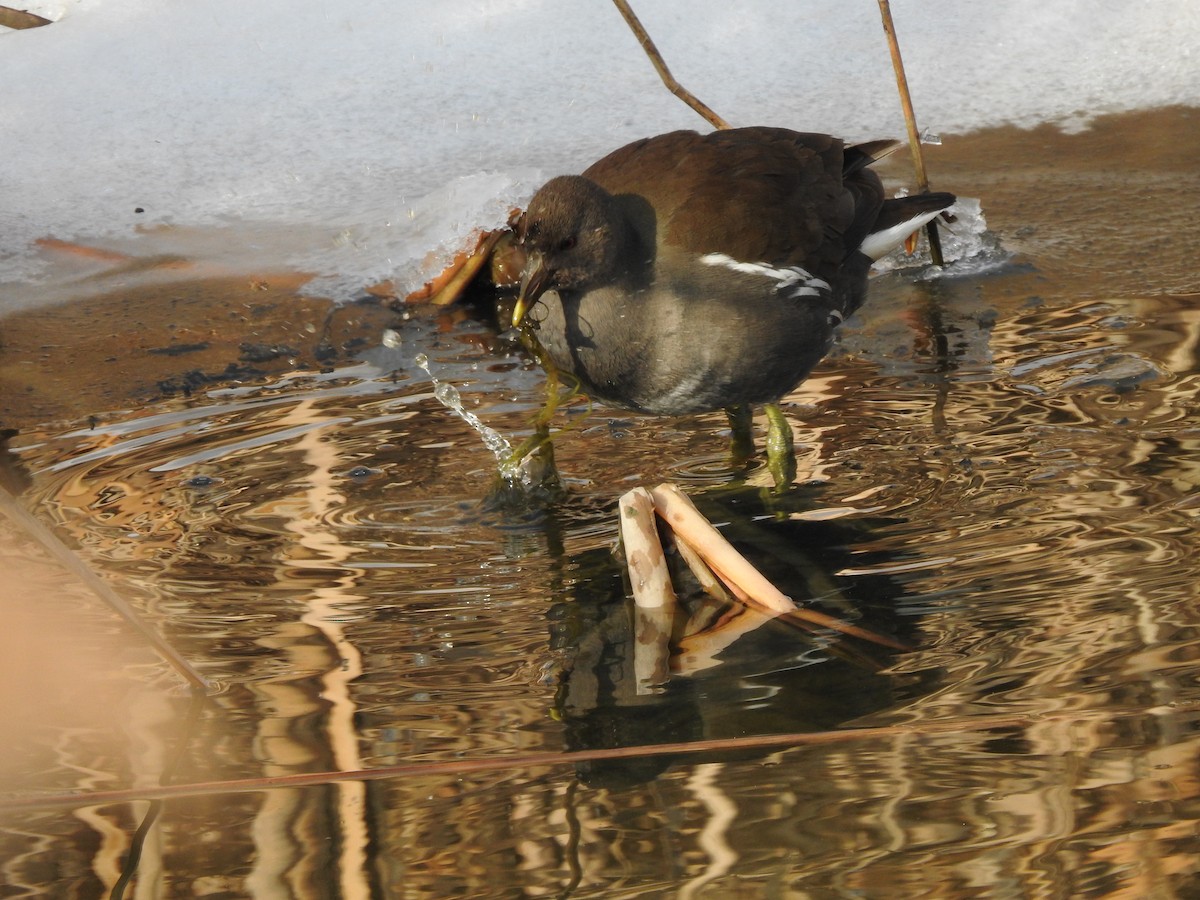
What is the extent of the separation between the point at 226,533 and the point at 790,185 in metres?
1.56

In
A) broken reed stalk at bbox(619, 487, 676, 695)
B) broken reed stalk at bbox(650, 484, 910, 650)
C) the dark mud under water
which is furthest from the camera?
broken reed stalk at bbox(619, 487, 676, 695)

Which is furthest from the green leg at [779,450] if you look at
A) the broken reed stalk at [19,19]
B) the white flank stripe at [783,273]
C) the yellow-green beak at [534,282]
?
the broken reed stalk at [19,19]

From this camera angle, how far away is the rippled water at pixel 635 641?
185cm

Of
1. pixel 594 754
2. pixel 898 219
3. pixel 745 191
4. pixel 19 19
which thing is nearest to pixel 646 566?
pixel 594 754

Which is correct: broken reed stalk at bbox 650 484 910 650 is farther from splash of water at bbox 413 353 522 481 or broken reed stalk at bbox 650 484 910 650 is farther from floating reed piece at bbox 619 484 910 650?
splash of water at bbox 413 353 522 481

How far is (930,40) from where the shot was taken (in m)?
5.96

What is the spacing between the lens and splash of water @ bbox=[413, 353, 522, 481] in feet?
10.6

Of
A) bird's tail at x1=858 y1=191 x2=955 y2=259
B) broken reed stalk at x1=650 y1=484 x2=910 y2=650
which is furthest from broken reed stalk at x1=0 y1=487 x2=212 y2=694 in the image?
bird's tail at x1=858 y1=191 x2=955 y2=259

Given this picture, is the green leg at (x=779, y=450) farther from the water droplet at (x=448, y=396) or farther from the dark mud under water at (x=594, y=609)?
the water droplet at (x=448, y=396)

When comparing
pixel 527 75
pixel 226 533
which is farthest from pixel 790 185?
pixel 527 75

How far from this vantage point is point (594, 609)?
270 cm

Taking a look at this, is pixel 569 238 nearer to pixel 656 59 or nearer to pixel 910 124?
pixel 656 59

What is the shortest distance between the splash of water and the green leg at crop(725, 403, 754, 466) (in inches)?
21.4

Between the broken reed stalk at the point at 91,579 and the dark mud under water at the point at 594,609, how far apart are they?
4 cm
